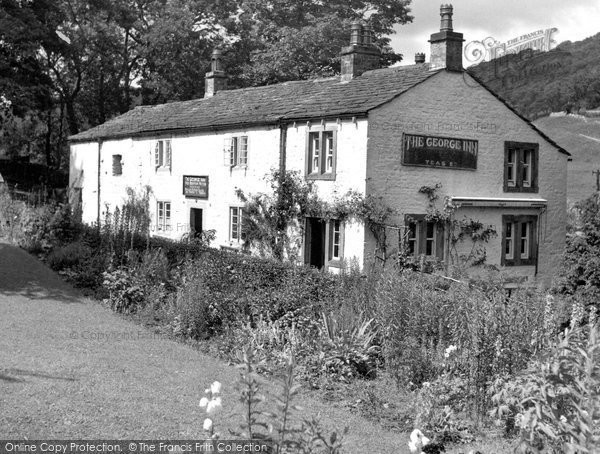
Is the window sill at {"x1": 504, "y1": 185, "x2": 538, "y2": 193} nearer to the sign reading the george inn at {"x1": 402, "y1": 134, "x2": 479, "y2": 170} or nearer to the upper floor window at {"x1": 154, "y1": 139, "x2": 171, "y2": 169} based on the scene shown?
the sign reading the george inn at {"x1": 402, "y1": 134, "x2": 479, "y2": 170}

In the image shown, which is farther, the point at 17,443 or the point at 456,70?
the point at 456,70

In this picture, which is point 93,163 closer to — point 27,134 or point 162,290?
point 162,290

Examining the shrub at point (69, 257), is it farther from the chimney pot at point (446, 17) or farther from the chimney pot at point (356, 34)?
the chimney pot at point (446, 17)

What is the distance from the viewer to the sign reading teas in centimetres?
2891

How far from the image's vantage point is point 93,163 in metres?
36.8

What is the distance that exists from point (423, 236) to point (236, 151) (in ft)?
26.3

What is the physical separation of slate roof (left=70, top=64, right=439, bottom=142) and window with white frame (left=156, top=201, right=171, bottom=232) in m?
3.09

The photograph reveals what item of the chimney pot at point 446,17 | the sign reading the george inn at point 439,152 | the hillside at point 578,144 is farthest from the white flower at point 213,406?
the hillside at point 578,144

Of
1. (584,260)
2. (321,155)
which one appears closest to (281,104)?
(321,155)

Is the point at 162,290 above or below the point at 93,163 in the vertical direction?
below

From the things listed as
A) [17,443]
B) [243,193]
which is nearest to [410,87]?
[243,193]

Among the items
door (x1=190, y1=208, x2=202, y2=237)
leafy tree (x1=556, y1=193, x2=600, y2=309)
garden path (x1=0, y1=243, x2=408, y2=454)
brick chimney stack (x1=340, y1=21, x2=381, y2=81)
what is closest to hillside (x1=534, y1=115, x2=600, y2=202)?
brick chimney stack (x1=340, y1=21, x2=381, y2=81)

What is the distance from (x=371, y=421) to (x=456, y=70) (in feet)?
50.1

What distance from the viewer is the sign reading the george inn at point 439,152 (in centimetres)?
2261
